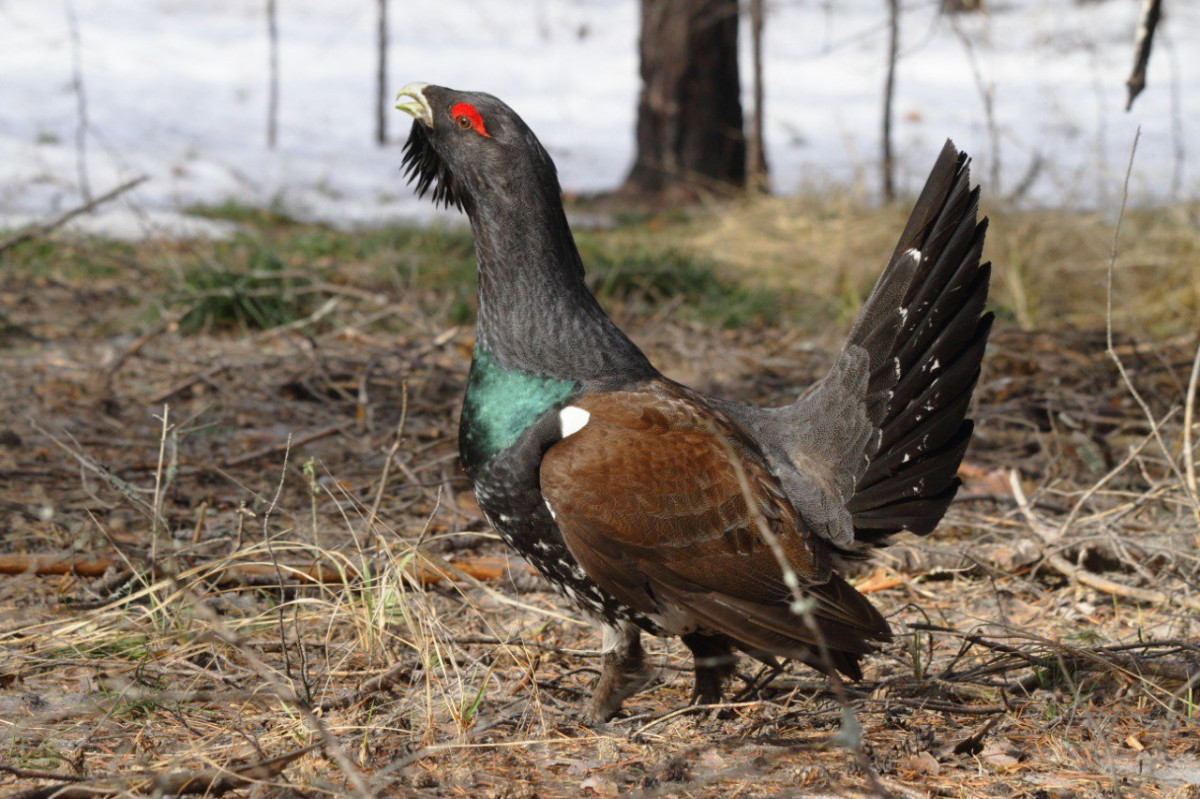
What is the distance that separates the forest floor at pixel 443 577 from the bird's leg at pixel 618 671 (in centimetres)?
7

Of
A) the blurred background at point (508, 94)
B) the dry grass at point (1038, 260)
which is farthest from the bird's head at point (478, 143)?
the dry grass at point (1038, 260)

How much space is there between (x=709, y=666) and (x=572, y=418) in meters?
0.74

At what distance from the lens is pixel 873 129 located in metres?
20.3

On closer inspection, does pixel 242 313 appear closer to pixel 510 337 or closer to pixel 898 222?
pixel 510 337

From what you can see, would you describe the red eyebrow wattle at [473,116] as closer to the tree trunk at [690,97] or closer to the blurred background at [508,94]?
the blurred background at [508,94]

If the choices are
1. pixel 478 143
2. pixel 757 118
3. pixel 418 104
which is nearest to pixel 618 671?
pixel 478 143

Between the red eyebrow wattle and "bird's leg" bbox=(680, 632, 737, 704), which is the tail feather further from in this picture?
the red eyebrow wattle

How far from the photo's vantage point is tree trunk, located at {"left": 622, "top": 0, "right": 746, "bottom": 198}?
10.9 metres

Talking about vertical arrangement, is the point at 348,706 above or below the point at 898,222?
below

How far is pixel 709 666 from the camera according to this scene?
2900mm

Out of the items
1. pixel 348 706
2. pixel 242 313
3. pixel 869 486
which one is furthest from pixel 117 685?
pixel 242 313

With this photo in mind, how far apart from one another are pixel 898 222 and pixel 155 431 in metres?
5.38

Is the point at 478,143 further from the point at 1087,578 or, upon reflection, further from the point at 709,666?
the point at 1087,578

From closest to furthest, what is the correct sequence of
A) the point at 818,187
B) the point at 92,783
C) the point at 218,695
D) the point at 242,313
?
the point at 92,783
the point at 218,695
the point at 242,313
the point at 818,187
